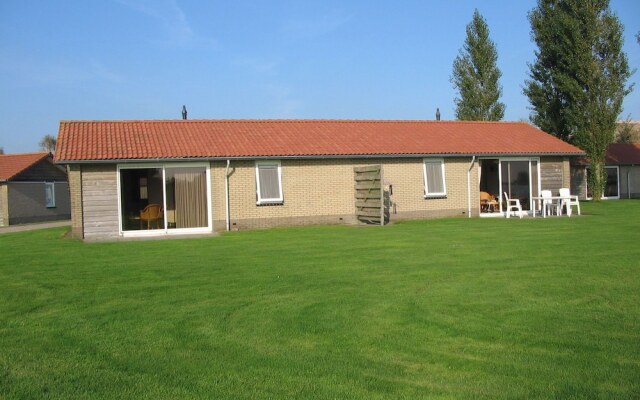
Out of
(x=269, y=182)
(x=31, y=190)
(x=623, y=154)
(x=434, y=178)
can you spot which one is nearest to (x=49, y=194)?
(x=31, y=190)

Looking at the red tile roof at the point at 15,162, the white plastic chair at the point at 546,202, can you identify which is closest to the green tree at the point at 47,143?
the red tile roof at the point at 15,162

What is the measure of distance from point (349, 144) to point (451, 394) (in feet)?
61.8

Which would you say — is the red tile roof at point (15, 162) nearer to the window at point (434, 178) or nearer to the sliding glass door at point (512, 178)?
the window at point (434, 178)

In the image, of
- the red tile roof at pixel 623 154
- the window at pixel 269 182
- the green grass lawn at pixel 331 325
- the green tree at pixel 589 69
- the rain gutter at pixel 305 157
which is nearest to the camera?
the green grass lawn at pixel 331 325

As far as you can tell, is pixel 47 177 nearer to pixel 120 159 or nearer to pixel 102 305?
pixel 120 159

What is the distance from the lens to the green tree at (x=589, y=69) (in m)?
34.3

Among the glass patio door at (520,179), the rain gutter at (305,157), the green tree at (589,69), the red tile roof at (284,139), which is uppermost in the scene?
the green tree at (589,69)

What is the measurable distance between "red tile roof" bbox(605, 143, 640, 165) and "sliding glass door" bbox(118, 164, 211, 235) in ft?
95.9

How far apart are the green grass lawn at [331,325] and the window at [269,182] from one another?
897 centimetres

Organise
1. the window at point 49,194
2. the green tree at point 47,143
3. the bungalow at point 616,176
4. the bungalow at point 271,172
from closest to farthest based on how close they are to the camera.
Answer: the bungalow at point 271,172 → the window at point 49,194 → the bungalow at point 616,176 → the green tree at point 47,143

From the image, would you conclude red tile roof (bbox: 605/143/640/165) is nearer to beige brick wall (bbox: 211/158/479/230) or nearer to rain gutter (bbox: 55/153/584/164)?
rain gutter (bbox: 55/153/584/164)

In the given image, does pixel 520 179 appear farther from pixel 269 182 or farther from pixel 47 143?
pixel 47 143

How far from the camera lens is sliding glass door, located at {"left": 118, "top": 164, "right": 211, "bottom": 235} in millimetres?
19891

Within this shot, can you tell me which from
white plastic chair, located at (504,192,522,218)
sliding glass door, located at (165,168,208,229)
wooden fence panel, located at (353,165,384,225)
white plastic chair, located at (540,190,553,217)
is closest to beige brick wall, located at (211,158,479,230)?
wooden fence panel, located at (353,165,384,225)
